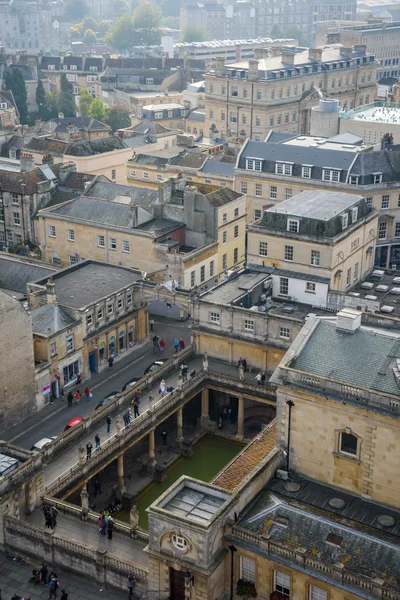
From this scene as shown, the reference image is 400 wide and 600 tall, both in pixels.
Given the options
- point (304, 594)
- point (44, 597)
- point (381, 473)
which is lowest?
point (44, 597)

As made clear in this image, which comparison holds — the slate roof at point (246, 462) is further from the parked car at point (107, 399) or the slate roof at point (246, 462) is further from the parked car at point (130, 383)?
the parked car at point (130, 383)

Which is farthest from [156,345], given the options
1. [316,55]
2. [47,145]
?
[316,55]

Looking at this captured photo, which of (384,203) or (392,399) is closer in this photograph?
(392,399)

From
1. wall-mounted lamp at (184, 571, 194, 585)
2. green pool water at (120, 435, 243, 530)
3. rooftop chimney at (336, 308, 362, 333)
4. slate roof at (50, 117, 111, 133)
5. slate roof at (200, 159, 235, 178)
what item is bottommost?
green pool water at (120, 435, 243, 530)

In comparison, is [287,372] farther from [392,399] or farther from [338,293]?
[338,293]

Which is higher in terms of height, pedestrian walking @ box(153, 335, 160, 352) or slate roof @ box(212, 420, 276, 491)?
slate roof @ box(212, 420, 276, 491)

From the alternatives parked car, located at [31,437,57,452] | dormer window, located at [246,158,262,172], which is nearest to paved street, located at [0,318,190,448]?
parked car, located at [31,437,57,452]

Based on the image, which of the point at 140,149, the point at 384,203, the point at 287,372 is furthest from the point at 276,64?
the point at 287,372

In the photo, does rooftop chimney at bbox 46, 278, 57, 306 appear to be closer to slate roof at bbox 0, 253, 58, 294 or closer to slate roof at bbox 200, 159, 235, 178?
slate roof at bbox 0, 253, 58, 294
